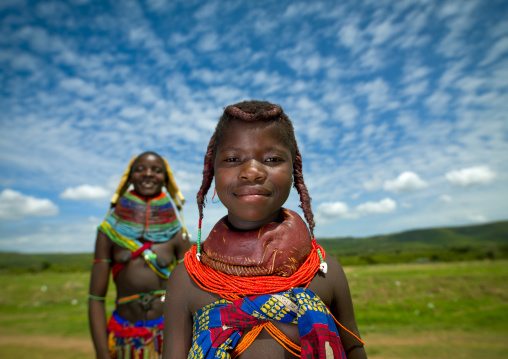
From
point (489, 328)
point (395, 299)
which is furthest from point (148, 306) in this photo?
point (395, 299)

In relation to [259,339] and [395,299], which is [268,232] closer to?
[259,339]

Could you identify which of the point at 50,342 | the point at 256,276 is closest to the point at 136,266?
the point at 256,276

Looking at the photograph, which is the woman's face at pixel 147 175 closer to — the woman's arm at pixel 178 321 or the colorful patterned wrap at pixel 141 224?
the colorful patterned wrap at pixel 141 224

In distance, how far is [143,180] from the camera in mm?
3928

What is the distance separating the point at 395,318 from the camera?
Answer: 1036 cm

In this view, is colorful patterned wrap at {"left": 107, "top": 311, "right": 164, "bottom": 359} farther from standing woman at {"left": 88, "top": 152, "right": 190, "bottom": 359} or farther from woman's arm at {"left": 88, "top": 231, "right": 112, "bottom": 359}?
woman's arm at {"left": 88, "top": 231, "right": 112, "bottom": 359}

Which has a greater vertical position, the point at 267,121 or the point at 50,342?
the point at 267,121

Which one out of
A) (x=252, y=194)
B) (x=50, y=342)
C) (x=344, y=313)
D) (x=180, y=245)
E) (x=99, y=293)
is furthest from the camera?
(x=50, y=342)

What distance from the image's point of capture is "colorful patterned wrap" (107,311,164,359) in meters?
3.50

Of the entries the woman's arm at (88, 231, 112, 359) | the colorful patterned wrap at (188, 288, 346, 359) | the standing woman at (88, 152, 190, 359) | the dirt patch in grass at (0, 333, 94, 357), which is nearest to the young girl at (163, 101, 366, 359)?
the colorful patterned wrap at (188, 288, 346, 359)

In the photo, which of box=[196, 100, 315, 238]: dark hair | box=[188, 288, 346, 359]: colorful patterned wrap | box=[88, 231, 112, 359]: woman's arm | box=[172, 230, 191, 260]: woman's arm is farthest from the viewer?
box=[172, 230, 191, 260]: woman's arm

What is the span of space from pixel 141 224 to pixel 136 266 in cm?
47

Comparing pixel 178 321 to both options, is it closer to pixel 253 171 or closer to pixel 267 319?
pixel 267 319

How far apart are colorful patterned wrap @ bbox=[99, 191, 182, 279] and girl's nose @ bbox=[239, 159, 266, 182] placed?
2463mm
